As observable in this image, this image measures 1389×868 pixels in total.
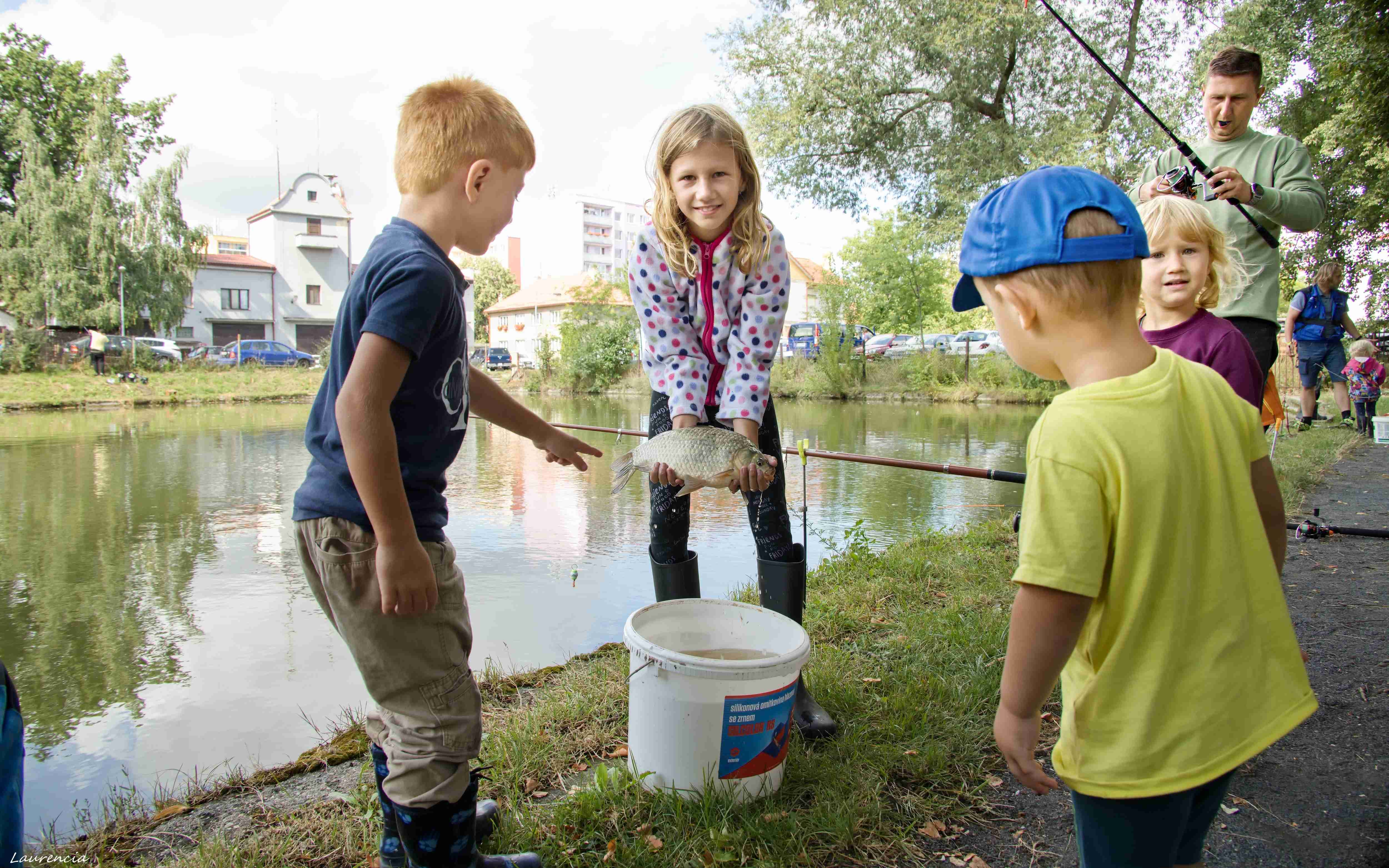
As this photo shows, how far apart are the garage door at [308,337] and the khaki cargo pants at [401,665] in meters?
51.2

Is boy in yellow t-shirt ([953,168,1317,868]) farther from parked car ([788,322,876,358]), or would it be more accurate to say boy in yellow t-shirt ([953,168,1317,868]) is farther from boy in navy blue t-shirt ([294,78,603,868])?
parked car ([788,322,876,358])

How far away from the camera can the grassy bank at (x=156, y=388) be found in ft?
71.7

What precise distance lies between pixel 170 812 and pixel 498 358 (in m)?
46.0

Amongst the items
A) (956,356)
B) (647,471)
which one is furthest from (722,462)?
(956,356)

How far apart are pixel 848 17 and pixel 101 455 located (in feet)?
50.7

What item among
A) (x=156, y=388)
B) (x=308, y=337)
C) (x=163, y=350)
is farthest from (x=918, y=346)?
(x=308, y=337)

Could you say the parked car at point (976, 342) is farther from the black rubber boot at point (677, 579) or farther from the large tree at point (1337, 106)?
the black rubber boot at point (677, 579)

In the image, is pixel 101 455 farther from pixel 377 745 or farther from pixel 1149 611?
pixel 1149 611

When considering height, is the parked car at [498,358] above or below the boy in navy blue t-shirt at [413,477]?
above

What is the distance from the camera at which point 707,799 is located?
2131 millimetres

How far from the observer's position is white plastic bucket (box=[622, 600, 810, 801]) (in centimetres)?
210

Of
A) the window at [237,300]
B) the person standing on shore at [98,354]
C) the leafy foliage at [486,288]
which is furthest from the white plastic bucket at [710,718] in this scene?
the leafy foliage at [486,288]

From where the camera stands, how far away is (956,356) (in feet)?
84.4

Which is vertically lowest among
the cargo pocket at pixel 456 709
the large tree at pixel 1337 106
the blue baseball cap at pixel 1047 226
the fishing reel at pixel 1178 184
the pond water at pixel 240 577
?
the pond water at pixel 240 577
